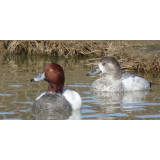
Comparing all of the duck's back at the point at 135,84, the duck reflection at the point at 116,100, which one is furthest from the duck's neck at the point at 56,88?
the duck's back at the point at 135,84

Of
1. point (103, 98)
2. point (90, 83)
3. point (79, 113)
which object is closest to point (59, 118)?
point (79, 113)

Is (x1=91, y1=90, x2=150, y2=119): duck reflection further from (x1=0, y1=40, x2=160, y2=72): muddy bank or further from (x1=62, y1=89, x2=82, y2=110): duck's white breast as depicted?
(x1=0, y1=40, x2=160, y2=72): muddy bank

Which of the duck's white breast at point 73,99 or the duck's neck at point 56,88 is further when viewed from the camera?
the duck's white breast at point 73,99

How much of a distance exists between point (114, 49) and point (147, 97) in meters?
3.84

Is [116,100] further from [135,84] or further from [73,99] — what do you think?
[73,99]

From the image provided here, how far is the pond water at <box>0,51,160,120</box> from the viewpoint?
28.1 ft

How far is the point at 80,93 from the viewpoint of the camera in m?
10.6

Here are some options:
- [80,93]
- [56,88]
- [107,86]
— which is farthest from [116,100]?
[56,88]

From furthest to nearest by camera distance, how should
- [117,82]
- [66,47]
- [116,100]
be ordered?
[66,47], [117,82], [116,100]

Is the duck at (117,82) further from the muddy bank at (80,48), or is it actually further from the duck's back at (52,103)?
the duck's back at (52,103)

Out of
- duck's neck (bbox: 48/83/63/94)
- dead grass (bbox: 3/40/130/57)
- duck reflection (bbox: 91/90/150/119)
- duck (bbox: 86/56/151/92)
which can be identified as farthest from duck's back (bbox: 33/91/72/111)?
dead grass (bbox: 3/40/130/57)

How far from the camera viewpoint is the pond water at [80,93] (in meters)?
8.58

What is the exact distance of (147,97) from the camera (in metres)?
10.5

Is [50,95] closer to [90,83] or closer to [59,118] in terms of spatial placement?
[59,118]
